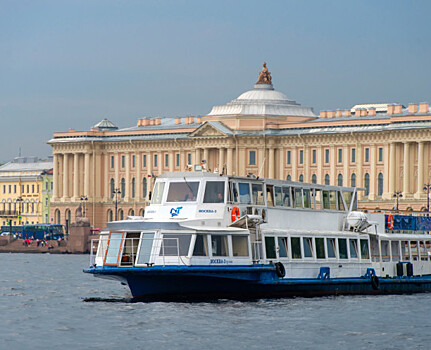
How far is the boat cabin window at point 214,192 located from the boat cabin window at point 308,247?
4026 mm

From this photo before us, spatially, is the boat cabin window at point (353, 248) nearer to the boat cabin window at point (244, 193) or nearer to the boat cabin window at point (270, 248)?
the boat cabin window at point (270, 248)

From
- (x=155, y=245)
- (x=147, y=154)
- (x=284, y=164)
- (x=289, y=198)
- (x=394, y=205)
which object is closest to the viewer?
(x=155, y=245)

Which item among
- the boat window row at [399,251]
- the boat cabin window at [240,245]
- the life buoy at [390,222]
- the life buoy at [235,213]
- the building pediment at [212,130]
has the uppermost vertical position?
the building pediment at [212,130]

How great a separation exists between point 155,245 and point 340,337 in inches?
315

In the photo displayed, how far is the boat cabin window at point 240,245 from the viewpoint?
1861 inches

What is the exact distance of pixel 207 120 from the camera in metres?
152

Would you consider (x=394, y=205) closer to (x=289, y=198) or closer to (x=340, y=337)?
(x=289, y=198)

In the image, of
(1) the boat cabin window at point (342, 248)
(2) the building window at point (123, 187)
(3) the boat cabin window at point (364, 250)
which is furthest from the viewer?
(2) the building window at point (123, 187)

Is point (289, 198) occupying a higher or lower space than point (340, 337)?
higher

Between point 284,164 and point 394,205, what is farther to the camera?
point 284,164

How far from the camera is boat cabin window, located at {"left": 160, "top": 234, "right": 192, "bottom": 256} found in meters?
45.6

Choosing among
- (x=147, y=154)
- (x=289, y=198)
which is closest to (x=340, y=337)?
(x=289, y=198)

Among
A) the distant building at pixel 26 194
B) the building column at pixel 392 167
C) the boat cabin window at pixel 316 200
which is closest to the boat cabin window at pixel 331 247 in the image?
the boat cabin window at pixel 316 200

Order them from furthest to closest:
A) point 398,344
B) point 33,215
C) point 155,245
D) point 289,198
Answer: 1. point 33,215
2. point 289,198
3. point 155,245
4. point 398,344
